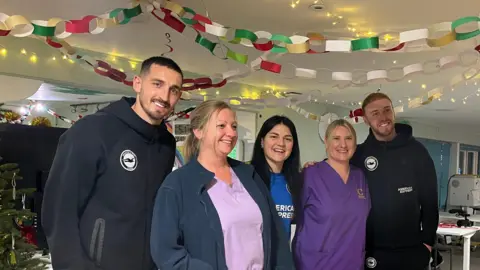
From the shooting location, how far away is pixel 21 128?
3027 millimetres

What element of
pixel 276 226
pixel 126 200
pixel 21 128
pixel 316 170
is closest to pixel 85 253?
pixel 126 200

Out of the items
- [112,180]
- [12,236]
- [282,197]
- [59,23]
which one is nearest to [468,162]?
[282,197]

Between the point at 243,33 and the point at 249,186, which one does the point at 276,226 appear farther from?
the point at 243,33

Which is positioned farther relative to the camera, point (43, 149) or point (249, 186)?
point (43, 149)

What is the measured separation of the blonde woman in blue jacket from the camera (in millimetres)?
1518

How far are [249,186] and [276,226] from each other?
18cm

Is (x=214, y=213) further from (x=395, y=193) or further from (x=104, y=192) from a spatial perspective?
(x=395, y=193)

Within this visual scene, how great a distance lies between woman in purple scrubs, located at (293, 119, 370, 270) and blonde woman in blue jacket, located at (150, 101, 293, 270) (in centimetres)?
39

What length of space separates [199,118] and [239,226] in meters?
0.39

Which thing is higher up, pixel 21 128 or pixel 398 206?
pixel 21 128

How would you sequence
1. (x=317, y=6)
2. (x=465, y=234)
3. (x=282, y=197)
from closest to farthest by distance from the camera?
(x=282, y=197) → (x=317, y=6) → (x=465, y=234)

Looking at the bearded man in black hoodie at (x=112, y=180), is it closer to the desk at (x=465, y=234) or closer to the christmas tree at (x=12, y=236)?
the christmas tree at (x=12, y=236)

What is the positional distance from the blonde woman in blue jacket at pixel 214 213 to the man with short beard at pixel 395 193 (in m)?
0.80

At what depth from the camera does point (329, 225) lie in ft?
6.94
